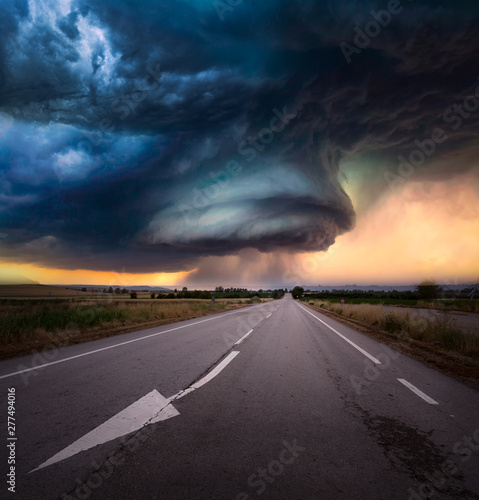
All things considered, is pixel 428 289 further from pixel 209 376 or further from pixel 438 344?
pixel 209 376

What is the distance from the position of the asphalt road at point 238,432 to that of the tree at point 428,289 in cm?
7138

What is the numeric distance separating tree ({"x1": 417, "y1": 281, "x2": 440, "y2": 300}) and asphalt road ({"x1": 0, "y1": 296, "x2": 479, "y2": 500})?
71385mm

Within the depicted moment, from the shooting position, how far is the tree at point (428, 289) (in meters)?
65.3

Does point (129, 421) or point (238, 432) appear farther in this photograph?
point (129, 421)

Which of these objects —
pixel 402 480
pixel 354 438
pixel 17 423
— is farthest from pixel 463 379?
pixel 17 423

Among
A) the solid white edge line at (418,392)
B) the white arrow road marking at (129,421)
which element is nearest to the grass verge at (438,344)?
the solid white edge line at (418,392)

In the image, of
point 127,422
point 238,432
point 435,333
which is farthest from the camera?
point 435,333

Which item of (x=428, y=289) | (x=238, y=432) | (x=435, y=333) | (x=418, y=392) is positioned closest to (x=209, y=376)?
(x=238, y=432)

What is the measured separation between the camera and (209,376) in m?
5.56

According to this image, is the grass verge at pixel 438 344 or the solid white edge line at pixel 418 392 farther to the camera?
the grass verge at pixel 438 344

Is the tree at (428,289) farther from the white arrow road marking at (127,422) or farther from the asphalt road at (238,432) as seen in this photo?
the white arrow road marking at (127,422)

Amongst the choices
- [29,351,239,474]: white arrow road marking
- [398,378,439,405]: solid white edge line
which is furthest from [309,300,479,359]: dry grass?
[29,351,239,474]: white arrow road marking

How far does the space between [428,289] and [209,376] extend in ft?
248

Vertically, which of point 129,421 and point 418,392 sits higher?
point 129,421
